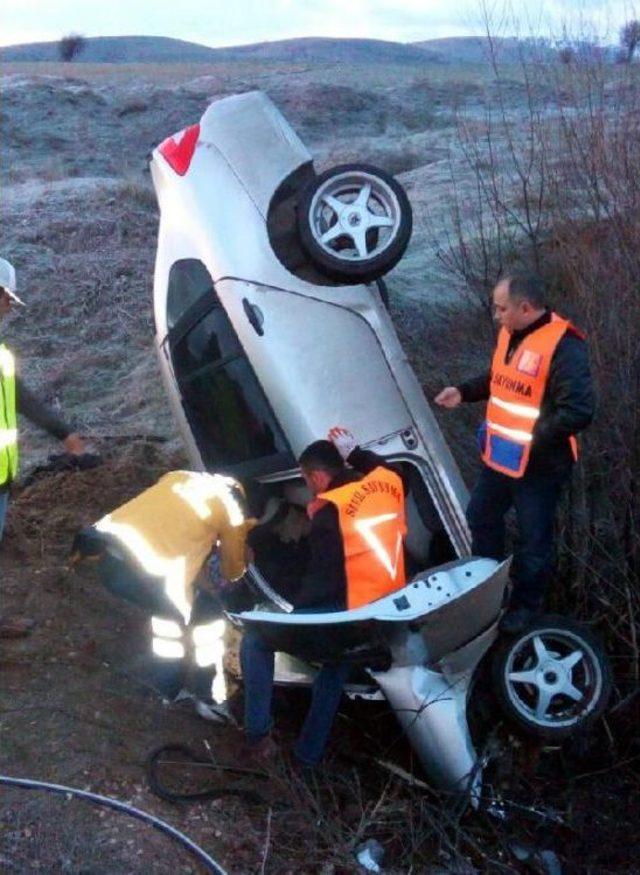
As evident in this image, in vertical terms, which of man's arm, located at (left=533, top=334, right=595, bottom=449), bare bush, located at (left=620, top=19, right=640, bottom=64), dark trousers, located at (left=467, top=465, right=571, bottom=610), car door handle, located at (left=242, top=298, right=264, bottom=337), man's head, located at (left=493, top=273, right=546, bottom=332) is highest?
bare bush, located at (left=620, top=19, right=640, bottom=64)

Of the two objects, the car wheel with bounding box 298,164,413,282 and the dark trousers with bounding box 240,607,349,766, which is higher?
the car wheel with bounding box 298,164,413,282

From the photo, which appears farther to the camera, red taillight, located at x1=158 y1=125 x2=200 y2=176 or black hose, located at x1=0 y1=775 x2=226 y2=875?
red taillight, located at x1=158 y1=125 x2=200 y2=176

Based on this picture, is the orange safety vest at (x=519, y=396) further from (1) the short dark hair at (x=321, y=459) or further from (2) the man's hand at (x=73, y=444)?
(2) the man's hand at (x=73, y=444)

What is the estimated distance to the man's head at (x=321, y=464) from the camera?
479 cm

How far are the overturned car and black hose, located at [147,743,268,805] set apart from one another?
51 centimetres

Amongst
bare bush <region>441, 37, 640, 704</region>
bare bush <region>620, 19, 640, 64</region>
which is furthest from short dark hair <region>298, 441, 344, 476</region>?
bare bush <region>620, 19, 640, 64</region>

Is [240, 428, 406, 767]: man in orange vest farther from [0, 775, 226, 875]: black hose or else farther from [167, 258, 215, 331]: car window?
[167, 258, 215, 331]: car window

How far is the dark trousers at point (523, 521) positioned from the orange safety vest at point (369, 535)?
0.80 metres

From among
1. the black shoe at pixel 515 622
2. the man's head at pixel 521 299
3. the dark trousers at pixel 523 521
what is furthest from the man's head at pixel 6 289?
the black shoe at pixel 515 622

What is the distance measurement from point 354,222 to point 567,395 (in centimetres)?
129

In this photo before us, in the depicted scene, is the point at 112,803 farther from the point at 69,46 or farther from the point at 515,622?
the point at 69,46

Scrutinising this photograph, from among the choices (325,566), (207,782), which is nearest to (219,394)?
(325,566)

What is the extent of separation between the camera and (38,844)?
399cm

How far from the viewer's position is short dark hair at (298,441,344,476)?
4.79 metres
